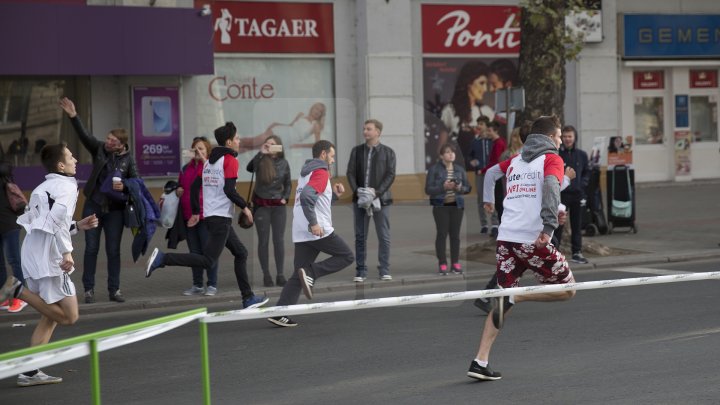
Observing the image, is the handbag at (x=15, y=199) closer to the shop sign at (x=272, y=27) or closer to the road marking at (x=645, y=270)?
the road marking at (x=645, y=270)

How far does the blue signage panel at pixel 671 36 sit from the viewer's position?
87.9 feet

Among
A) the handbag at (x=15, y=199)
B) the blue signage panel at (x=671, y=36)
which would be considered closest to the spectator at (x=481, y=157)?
the handbag at (x=15, y=199)

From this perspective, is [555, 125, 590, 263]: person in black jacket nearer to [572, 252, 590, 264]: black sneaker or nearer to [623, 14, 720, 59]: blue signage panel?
[572, 252, 590, 264]: black sneaker

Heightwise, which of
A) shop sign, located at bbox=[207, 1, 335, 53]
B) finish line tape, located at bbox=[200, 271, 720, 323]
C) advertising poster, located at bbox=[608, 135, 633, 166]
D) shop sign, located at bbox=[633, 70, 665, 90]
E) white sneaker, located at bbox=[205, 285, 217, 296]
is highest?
shop sign, located at bbox=[207, 1, 335, 53]

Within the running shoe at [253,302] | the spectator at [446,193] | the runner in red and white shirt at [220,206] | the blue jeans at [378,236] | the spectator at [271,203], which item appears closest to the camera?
the runner in red and white shirt at [220,206]

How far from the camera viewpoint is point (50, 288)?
775 centimetres

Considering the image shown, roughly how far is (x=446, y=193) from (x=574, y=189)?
1.84 meters

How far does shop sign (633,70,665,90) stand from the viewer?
27.5 m

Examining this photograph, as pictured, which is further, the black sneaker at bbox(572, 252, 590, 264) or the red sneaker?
the black sneaker at bbox(572, 252, 590, 264)

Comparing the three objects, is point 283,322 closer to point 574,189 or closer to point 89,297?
point 89,297

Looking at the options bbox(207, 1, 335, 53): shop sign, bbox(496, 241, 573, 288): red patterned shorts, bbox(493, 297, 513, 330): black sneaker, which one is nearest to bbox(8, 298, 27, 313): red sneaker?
bbox(496, 241, 573, 288): red patterned shorts

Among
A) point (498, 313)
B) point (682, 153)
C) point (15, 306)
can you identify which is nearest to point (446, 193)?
point (15, 306)

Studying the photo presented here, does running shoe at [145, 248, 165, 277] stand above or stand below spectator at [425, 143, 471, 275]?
below

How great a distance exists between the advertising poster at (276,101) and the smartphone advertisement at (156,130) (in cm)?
93
